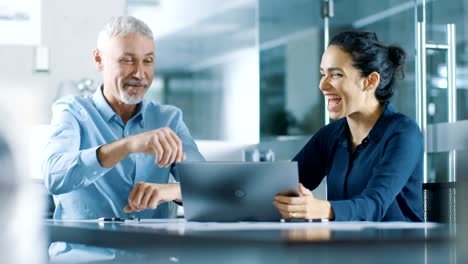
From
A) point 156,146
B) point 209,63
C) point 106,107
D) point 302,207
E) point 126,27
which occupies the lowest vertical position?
point 302,207

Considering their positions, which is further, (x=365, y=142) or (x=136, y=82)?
(x=136, y=82)

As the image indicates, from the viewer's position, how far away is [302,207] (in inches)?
77.0

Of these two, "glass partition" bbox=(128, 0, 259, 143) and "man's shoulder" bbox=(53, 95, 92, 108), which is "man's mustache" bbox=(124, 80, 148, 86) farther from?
"glass partition" bbox=(128, 0, 259, 143)

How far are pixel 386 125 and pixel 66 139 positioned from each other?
88 centimetres

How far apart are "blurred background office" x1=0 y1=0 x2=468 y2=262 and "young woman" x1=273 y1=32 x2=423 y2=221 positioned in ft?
5.13

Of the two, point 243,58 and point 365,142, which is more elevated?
point 243,58

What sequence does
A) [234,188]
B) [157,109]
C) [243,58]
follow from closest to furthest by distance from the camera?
[234,188]
[157,109]
[243,58]

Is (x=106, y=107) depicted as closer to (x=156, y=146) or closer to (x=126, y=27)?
(x=126, y=27)

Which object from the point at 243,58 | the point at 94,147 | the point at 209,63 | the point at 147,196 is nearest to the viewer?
the point at 147,196

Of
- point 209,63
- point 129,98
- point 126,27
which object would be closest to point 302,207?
point 129,98

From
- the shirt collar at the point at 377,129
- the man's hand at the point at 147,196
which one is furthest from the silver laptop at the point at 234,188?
the shirt collar at the point at 377,129

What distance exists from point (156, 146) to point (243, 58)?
3.73 metres

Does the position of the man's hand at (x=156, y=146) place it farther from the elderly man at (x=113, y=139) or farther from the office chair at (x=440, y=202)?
the office chair at (x=440, y=202)

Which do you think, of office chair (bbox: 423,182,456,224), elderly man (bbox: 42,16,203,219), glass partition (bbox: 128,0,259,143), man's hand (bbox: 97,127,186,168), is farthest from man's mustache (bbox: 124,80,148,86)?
glass partition (bbox: 128,0,259,143)
